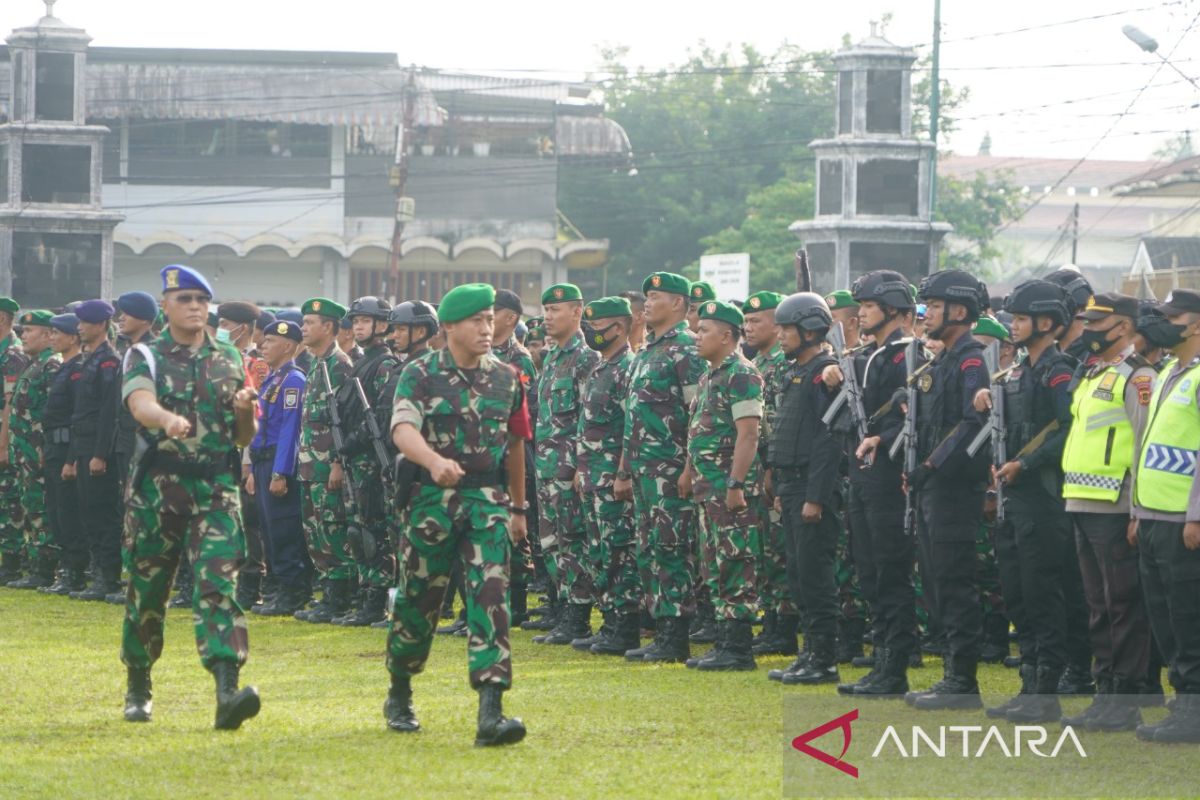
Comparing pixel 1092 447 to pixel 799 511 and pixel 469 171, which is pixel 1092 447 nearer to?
pixel 799 511

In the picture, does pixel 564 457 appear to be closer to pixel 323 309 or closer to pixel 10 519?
pixel 323 309

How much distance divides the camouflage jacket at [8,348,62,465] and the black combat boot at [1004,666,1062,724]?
384 inches

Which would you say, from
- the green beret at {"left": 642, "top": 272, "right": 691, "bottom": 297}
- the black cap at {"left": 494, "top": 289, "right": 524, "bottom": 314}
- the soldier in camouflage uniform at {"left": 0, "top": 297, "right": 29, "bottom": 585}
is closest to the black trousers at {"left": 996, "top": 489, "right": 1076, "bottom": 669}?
the green beret at {"left": 642, "top": 272, "right": 691, "bottom": 297}

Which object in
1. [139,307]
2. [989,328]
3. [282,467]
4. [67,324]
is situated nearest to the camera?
[989,328]

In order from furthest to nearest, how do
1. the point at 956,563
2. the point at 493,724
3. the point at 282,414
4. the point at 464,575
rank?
the point at 282,414 → the point at 956,563 → the point at 464,575 → the point at 493,724

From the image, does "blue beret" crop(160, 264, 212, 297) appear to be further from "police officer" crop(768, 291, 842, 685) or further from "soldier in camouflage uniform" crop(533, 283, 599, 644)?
"soldier in camouflage uniform" crop(533, 283, 599, 644)

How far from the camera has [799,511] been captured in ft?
34.4

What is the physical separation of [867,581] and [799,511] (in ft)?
2.17

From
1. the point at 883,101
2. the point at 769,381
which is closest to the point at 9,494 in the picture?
the point at 769,381

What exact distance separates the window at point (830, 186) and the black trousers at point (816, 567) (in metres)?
19.8

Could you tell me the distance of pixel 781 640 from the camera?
1198 cm

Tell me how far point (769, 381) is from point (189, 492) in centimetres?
454

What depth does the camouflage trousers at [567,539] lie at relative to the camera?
491 inches

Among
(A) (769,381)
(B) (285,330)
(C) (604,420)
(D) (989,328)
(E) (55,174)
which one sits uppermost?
(E) (55,174)
